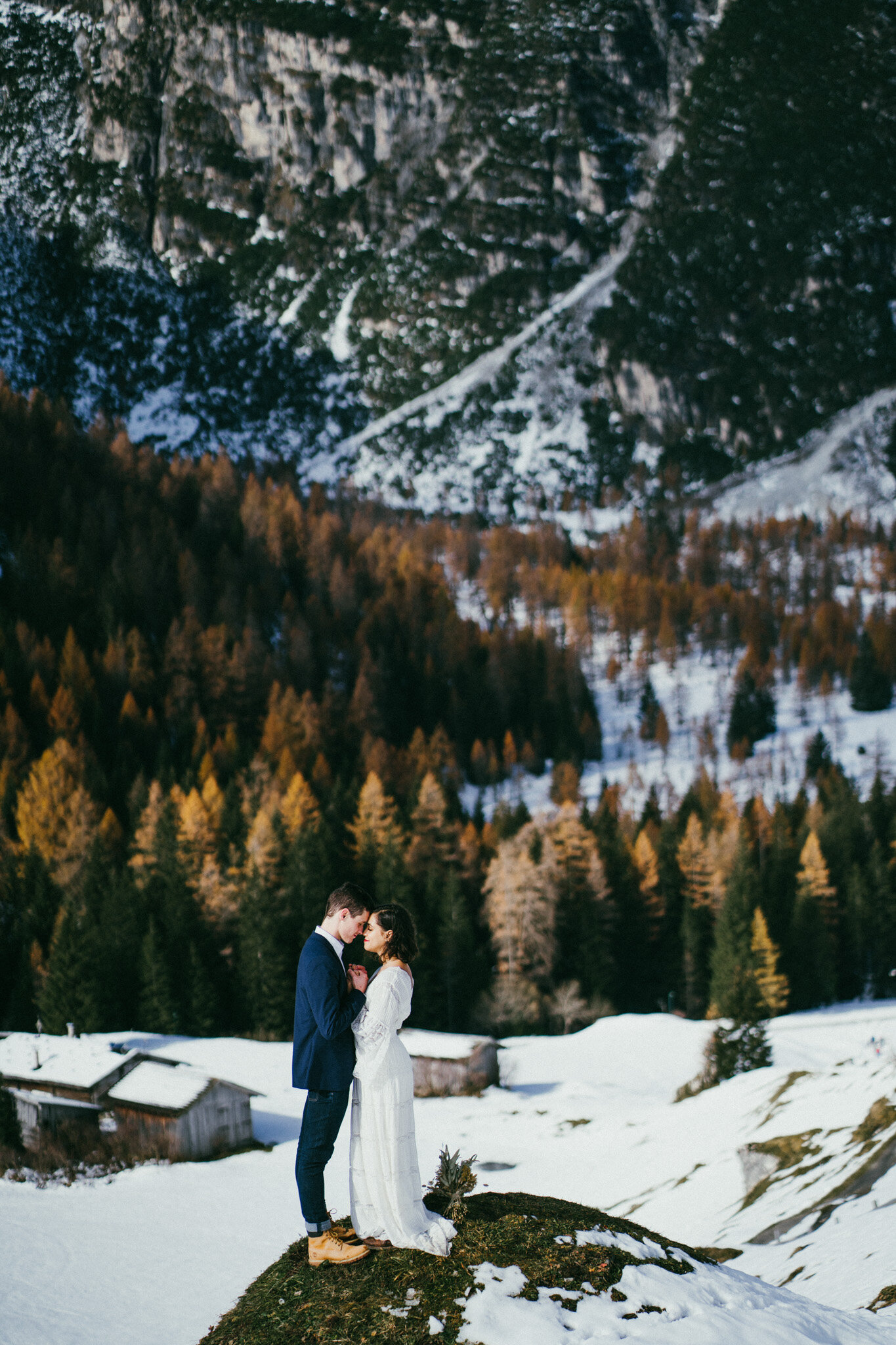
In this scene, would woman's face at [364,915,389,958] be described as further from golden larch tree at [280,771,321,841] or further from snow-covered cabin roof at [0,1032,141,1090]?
golden larch tree at [280,771,321,841]

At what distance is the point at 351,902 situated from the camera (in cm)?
881

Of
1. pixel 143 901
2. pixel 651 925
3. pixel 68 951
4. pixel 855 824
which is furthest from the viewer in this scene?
pixel 855 824

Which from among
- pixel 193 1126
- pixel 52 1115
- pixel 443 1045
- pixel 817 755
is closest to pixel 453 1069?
pixel 443 1045

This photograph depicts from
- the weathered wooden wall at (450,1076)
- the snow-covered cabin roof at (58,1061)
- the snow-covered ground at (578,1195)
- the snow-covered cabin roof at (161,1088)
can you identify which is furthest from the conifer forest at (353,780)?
the snow-covered cabin roof at (161,1088)

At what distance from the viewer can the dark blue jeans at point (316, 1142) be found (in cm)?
885

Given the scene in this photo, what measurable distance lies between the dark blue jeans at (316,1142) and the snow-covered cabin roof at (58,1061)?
26.8 meters

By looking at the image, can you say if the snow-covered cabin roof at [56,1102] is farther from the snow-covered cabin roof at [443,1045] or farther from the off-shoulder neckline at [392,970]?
the off-shoulder neckline at [392,970]

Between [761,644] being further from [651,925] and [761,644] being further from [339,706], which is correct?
[651,925]

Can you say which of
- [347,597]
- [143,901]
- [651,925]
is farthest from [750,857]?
[347,597]

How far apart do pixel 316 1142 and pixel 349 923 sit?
1966mm

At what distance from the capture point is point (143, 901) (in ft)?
189

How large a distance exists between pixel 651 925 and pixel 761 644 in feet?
354

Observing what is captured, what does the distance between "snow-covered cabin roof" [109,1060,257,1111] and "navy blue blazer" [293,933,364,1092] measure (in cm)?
2568

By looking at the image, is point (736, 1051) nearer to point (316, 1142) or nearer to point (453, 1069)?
point (453, 1069)
